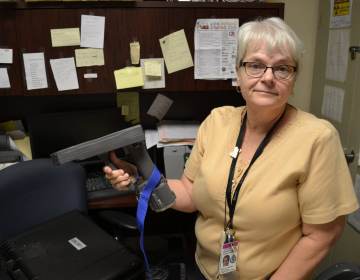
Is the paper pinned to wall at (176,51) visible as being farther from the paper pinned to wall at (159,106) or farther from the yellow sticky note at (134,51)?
the paper pinned to wall at (159,106)

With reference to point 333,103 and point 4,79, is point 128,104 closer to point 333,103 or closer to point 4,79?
point 4,79

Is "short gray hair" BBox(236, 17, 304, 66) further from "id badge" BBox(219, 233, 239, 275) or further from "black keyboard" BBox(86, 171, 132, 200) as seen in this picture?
"black keyboard" BBox(86, 171, 132, 200)

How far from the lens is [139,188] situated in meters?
1.02

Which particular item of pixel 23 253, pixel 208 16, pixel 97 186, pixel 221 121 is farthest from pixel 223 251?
pixel 208 16

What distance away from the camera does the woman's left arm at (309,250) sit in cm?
100

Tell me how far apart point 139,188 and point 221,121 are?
14.3 inches

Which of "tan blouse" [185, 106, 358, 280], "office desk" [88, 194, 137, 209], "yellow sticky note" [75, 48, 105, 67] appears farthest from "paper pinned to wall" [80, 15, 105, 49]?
"tan blouse" [185, 106, 358, 280]

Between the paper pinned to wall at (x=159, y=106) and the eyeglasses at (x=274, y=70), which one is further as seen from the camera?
the paper pinned to wall at (x=159, y=106)

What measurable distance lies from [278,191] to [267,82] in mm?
297

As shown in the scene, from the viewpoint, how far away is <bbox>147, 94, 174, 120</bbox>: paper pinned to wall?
6.29ft

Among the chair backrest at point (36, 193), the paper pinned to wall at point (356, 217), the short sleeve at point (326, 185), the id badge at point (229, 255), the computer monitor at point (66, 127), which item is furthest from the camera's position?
the computer monitor at point (66, 127)

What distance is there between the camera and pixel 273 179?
989 mm

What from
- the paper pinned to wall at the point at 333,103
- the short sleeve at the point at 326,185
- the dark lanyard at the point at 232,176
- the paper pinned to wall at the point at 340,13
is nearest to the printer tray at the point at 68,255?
the dark lanyard at the point at 232,176

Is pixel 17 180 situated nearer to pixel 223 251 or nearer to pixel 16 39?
pixel 16 39
